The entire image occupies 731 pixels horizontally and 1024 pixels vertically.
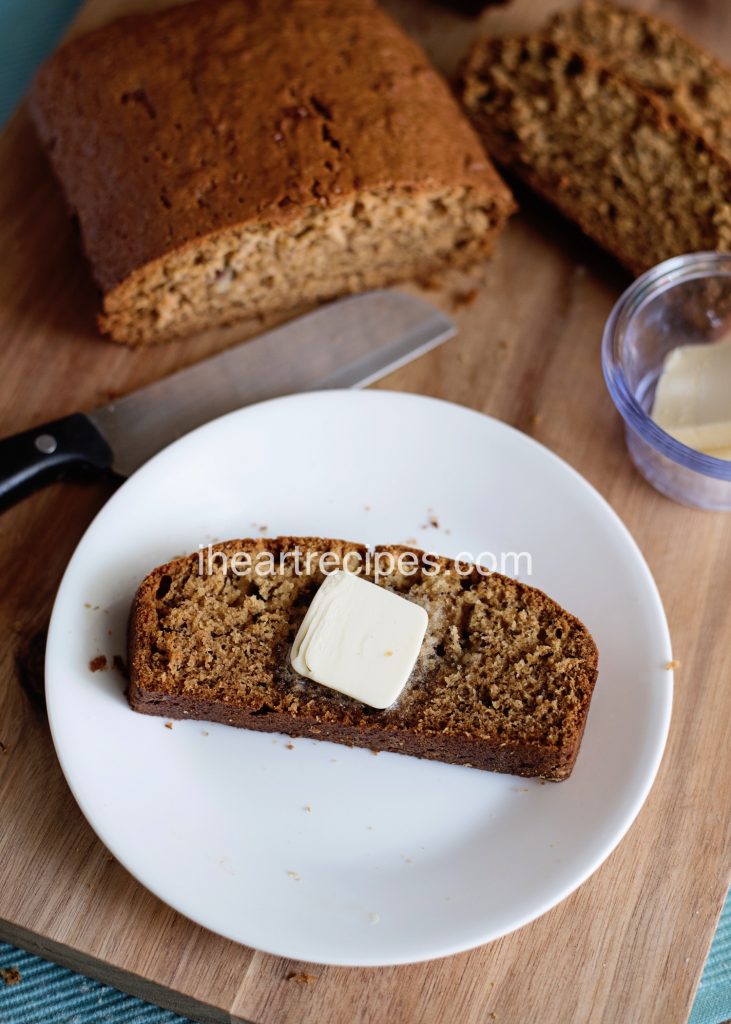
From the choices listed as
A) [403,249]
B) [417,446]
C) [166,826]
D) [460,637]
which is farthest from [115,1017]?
[403,249]

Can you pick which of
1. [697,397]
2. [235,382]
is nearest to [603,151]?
Answer: [697,397]

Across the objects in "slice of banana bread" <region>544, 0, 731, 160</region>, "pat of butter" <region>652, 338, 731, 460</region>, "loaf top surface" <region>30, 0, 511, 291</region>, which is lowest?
"pat of butter" <region>652, 338, 731, 460</region>

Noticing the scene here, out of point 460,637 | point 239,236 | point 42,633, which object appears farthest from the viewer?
point 239,236

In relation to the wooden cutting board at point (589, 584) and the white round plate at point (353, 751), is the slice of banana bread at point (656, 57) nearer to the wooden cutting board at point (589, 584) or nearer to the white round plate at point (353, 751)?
the wooden cutting board at point (589, 584)

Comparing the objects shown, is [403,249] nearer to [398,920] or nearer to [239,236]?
[239,236]

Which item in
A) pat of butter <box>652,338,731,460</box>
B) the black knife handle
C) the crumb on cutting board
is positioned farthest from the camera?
the crumb on cutting board

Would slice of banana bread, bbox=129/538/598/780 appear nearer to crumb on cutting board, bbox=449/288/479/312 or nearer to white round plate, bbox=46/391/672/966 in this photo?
white round plate, bbox=46/391/672/966

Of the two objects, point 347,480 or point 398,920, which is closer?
point 398,920

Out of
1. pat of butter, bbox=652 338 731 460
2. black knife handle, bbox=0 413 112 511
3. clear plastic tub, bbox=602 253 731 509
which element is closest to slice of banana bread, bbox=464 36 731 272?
clear plastic tub, bbox=602 253 731 509
